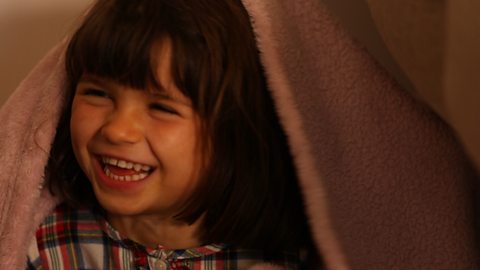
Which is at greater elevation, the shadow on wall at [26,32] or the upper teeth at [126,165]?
the shadow on wall at [26,32]

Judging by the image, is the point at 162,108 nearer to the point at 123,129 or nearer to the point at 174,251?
the point at 123,129

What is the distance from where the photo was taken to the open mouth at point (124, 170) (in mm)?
719

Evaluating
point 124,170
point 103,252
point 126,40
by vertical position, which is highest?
point 126,40

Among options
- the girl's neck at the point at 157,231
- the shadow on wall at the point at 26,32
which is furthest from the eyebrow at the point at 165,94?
the shadow on wall at the point at 26,32

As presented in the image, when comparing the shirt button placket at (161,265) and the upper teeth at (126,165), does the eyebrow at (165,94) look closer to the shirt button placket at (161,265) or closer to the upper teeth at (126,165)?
the upper teeth at (126,165)

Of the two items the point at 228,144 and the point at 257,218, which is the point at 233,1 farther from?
the point at 257,218

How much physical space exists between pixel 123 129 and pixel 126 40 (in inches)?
3.6

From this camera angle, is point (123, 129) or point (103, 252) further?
point (103, 252)

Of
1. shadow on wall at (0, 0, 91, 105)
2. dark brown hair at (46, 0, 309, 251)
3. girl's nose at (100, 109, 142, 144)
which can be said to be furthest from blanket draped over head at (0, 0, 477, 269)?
shadow on wall at (0, 0, 91, 105)

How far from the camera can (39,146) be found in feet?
2.54

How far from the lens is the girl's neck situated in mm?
812

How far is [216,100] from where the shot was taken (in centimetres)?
70

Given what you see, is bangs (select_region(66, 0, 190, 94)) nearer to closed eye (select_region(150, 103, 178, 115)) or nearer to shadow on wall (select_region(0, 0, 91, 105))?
closed eye (select_region(150, 103, 178, 115))

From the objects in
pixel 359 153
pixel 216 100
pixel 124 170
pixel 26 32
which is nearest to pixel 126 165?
pixel 124 170
